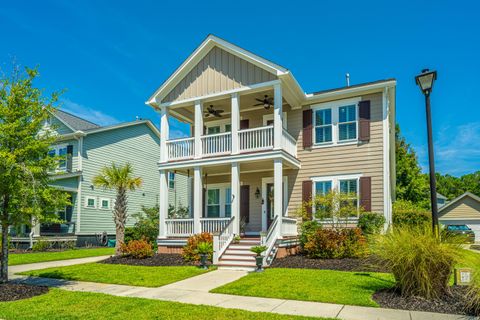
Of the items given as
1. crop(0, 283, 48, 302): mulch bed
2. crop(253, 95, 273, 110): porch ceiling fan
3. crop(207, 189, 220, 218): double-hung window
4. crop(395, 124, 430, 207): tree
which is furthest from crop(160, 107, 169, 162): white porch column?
crop(395, 124, 430, 207): tree

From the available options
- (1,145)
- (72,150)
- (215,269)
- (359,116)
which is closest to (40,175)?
(1,145)

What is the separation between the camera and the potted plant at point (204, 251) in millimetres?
11820

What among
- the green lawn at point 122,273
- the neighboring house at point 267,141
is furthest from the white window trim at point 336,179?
the green lawn at point 122,273

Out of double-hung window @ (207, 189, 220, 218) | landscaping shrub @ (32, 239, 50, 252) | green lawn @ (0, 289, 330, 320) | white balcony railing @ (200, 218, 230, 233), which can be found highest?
double-hung window @ (207, 189, 220, 218)

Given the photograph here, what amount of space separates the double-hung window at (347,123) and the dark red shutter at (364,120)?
240mm

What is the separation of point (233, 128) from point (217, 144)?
1.12 m

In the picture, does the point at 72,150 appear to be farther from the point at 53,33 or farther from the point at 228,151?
the point at 228,151

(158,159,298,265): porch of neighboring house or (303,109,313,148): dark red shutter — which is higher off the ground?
(303,109,313,148): dark red shutter

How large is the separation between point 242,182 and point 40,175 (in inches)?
371

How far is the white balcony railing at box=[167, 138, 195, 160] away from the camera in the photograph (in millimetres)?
15789

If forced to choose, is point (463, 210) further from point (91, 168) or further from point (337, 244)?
point (91, 168)

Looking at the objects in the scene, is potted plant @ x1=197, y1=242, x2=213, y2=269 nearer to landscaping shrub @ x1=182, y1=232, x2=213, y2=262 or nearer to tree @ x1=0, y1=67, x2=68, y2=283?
landscaping shrub @ x1=182, y1=232, x2=213, y2=262

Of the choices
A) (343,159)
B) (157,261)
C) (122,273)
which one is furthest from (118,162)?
(343,159)

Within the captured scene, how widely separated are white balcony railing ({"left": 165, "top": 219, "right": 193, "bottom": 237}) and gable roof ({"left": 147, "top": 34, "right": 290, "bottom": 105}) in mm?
5557
